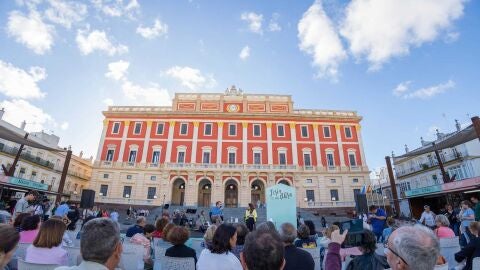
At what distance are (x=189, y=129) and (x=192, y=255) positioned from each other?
1131 inches

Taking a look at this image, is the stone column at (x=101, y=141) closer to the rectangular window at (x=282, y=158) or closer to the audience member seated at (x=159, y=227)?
the rectangular window at (x=282, y=158)

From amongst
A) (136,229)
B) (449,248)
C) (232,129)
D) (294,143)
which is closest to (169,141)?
(232,129)

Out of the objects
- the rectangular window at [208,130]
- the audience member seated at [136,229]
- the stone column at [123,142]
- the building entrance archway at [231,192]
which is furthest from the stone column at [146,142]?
the audience member seated at [136,229]

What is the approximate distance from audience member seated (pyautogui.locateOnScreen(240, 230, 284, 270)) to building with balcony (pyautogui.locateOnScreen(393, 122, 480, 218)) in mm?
15822

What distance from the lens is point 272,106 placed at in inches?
1305

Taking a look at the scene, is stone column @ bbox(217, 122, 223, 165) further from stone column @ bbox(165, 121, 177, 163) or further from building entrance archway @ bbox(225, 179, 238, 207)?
stone column @ bbox(165, 121, 177, 163)

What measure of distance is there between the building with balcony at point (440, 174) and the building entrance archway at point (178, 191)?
22.3 metres

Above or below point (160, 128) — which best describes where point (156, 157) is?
below

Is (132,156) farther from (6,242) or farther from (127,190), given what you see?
(6,242)

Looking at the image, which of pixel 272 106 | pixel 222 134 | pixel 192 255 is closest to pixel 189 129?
pixel 222 134

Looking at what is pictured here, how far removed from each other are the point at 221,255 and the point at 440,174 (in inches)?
1323

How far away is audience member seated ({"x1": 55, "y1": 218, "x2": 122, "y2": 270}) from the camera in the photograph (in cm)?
173

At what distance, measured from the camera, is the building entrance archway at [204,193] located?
29125mm

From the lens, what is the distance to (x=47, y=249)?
9.40 feet
